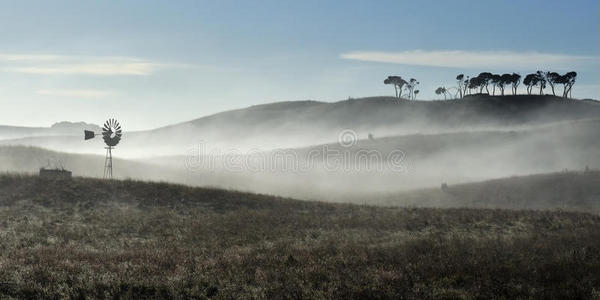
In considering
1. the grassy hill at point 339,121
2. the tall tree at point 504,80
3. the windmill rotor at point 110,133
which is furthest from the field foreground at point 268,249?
the tall tree at point 504,80

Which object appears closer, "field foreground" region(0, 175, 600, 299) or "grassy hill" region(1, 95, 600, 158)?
"field foreground" region(0, 175, 600, 299)

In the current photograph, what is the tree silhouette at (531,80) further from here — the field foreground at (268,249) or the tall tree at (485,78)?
the field foreground at (268,249)

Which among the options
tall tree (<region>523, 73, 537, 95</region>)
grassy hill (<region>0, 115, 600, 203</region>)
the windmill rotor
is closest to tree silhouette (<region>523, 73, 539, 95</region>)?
tall tree (<region>523, 73, 537, 95</region>)

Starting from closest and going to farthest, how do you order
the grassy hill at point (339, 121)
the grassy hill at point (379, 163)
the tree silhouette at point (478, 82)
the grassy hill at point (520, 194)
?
the grassy hill at point (520, 194)
the grassy hill at point (379, 163)
the grassy hill at point (339, 121)
the tree silhouette at point (478, 82)

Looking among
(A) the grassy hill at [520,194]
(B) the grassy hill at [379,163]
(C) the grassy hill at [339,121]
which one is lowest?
(A) the grassy hill at [520,194]

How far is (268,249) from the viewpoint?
1822cm

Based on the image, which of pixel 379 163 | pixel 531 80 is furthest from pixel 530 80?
pixel 379 163

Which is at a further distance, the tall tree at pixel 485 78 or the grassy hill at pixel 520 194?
the tall tree at pixel 485 78

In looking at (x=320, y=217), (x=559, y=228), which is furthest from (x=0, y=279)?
(x=559, y=228)

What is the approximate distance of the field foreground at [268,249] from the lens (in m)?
11.8

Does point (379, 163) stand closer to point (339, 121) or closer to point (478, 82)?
point (339, 121)

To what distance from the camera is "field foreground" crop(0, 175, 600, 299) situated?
38.6ft

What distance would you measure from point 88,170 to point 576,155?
74.6 meters

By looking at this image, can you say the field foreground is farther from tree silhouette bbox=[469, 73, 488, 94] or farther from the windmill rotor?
A: tree silhouette bbox=[469, 73, 488, 94]
